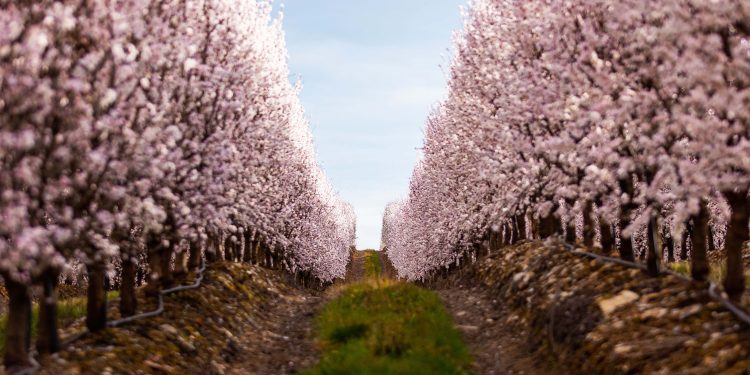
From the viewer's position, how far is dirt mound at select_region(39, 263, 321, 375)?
12.8m

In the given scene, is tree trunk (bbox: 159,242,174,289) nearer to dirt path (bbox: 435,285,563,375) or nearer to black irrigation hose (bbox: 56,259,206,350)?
black irrigation hose (bbox: 56,259,206,350)

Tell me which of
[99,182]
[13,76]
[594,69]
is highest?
[594,69]

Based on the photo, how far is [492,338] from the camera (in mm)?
17859

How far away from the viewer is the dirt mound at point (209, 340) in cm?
1282

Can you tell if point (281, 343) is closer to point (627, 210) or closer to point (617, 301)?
point (617, 301)

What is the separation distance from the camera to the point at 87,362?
39.8 feet

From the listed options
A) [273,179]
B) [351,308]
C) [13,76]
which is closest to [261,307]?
[351,308]

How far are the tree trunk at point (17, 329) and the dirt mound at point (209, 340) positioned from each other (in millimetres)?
487

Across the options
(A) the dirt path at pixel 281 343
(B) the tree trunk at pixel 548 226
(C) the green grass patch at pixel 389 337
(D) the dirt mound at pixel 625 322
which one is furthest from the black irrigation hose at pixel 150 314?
(B) the tree trunk at pixel 548 226

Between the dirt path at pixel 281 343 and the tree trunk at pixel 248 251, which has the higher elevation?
the tree trunk at pixel 248 251

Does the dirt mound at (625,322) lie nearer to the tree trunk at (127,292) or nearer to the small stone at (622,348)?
the small stone at (622,348)

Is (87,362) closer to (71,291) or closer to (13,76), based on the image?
(13,76)

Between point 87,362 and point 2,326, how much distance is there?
6457mm

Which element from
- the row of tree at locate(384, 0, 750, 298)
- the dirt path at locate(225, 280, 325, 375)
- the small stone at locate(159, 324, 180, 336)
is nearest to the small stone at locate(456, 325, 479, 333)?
the row of tree at locate(384, 0, 750, 298)
